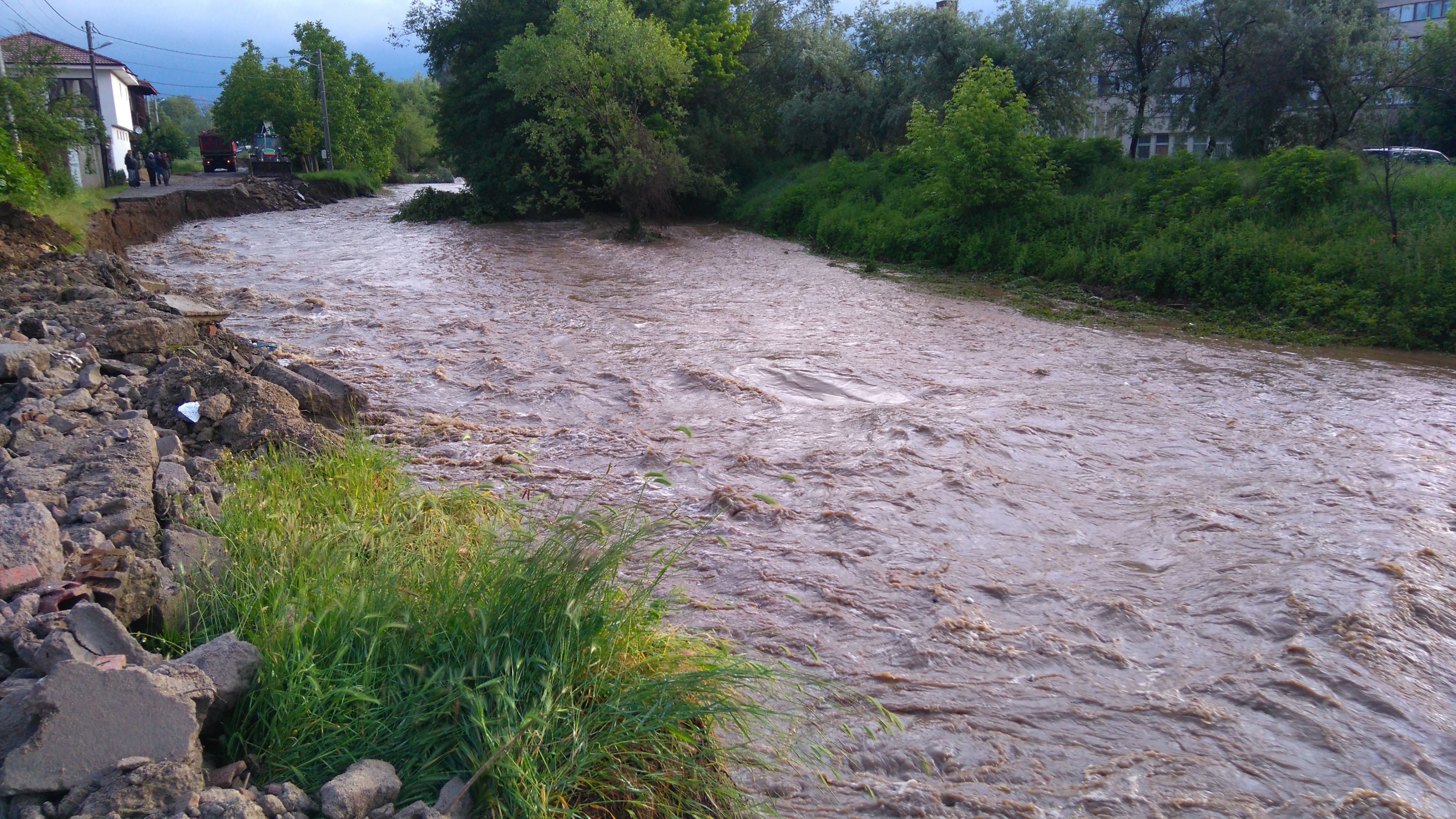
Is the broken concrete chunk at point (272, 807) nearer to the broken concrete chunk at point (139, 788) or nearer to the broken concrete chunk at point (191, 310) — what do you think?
the broken concrete chunk at point (139, 788)

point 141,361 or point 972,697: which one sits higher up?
point 141,361

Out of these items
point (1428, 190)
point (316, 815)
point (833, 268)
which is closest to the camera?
point (316, 815)

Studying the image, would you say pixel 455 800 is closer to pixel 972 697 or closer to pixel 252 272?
pixel 972 697

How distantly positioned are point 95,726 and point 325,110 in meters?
55.6

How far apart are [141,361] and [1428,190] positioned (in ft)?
61.3

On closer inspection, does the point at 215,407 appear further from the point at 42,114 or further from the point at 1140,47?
the point at 1140,47

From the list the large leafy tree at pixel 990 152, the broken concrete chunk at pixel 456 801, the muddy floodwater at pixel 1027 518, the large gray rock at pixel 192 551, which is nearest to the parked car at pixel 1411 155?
the large leafy tree at pixel 990 152

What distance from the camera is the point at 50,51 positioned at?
25297 millimetres

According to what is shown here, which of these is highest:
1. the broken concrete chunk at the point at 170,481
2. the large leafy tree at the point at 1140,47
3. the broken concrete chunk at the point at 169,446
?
the large leafy tree at the point at 1140,47

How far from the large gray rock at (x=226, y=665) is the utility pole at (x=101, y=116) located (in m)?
31.7

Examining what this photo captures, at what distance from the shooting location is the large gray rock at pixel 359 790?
2730 millimetres

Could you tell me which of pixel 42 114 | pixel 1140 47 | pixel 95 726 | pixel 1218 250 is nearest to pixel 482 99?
pixel 42 114

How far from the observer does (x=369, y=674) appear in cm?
335

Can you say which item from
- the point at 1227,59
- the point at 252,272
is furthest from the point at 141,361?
the point at 1227,59
